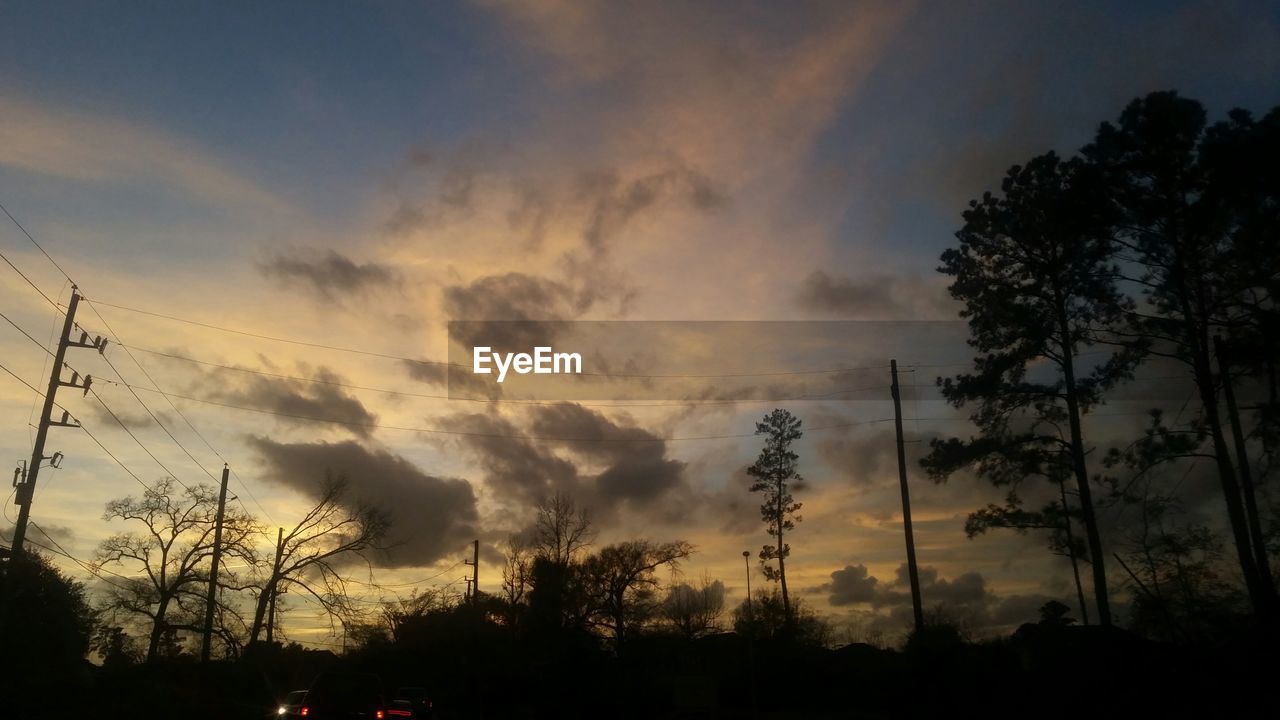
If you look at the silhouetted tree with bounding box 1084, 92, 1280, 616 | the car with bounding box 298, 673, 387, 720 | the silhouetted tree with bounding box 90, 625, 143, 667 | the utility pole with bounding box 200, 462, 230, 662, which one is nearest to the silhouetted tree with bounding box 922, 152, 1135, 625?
the silhouetted tree with bounding box 1084, 92, 1280, 616

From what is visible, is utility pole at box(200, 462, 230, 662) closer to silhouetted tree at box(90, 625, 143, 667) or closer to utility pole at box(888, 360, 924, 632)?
silhouetted tree at box(90, 625, 143, 667)

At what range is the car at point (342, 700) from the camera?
19812 millimetres

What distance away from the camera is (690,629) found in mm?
62625

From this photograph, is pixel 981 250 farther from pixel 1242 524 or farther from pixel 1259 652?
pixel 1259 652

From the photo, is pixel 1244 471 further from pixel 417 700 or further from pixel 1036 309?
pixel 417 700

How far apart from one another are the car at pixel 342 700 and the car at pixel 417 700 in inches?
608

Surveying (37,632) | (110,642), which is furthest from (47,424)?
(110,642)

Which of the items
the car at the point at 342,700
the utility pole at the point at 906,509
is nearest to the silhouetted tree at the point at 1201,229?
the utility pole at the point at 906,509

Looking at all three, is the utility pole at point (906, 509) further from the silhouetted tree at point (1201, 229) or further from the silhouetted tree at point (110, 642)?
the silhouetted tree at point (110, 642)

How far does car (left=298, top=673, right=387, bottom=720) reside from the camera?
780 inches

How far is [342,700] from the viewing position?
20.0 meters

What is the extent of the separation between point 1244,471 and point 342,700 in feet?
80.8

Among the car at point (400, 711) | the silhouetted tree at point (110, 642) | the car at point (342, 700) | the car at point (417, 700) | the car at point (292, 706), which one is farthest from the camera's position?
the silhouetted tree at point (110, 642)

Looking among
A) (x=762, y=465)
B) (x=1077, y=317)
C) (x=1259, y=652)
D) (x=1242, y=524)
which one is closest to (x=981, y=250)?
(x=1077, y=317)
